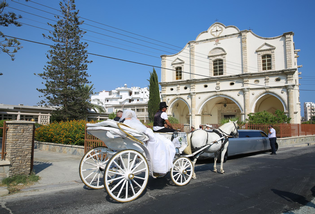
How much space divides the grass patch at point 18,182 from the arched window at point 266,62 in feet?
82.5

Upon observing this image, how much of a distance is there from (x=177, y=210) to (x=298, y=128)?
65.1 feet

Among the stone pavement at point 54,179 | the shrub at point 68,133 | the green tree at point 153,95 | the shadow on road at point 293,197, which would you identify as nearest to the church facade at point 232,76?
the green tree at point 153,95

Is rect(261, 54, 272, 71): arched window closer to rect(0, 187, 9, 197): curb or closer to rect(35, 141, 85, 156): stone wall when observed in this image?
rect(35, 141, 85, 156): stone wall

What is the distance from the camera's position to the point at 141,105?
39469mm

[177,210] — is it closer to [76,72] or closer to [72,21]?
[76,72]

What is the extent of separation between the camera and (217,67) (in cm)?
2728

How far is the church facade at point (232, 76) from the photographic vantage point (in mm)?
23219

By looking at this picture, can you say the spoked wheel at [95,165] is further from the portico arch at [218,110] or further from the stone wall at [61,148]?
the portico arch at [218,110]

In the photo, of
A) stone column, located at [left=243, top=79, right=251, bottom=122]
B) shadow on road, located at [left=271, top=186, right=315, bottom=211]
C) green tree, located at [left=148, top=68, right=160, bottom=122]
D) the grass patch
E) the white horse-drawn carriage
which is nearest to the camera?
the white horse-drawn carriage

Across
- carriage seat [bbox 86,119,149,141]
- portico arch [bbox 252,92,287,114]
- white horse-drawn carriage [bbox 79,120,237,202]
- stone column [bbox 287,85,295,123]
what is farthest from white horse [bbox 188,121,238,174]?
portico arch [bbox 252,92,287,114]

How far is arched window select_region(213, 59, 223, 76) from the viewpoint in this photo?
27.1 meters

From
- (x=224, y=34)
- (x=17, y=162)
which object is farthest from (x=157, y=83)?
(x=17, y=162)

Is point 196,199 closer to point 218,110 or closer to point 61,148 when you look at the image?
point 61,148

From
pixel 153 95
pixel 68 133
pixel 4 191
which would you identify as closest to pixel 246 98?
pixel 153 95
